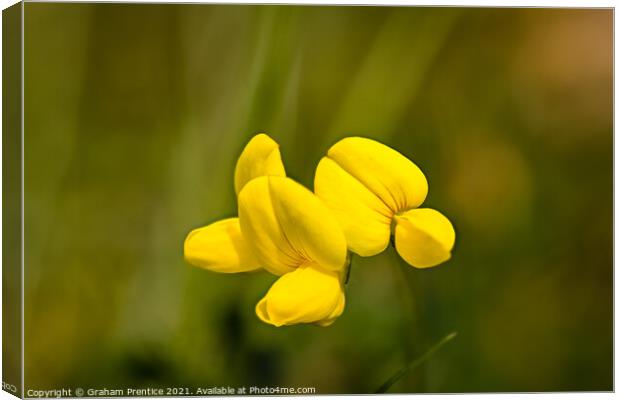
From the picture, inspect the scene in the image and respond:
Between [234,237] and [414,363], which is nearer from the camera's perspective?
[234,237]

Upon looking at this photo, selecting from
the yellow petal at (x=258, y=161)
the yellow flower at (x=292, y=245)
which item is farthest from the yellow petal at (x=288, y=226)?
the yellow petal at (x=258, y=161)

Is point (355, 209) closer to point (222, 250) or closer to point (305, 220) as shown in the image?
point (305, 220)

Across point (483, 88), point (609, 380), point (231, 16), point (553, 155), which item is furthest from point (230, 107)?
point (609, 380)

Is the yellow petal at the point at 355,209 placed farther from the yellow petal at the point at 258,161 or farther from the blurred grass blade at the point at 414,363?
the blurred grass blade at the point at 414,363

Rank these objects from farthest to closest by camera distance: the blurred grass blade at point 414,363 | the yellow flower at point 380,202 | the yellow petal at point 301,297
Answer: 1. the blurred grass blade at point 414,363
2. the yellow flower at point 380,202
3. the yellow petal at point 301,297

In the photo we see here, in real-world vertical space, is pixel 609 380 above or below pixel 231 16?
below

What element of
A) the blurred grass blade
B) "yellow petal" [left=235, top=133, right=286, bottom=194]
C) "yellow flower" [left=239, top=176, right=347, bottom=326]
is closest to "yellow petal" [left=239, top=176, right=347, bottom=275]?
"yellow flower" [left=239, top=176, right=347, bottom=326]

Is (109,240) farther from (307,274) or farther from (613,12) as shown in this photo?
(613,12)

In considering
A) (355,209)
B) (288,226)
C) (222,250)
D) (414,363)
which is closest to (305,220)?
(288,226)
